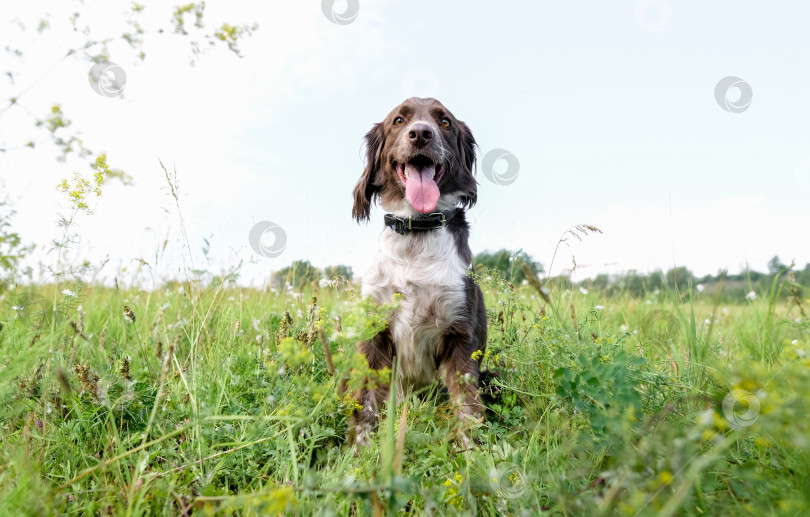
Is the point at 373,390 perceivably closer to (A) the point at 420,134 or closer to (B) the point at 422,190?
(B) the point at 422,190

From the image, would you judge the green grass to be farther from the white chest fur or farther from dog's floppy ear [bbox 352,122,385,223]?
dog's floppy ear [bbox 352,122,385,223]

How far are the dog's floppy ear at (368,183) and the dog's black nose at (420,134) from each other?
1.70 ft

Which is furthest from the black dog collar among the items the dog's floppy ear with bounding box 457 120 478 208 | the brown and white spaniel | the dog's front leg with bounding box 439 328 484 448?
the dog's front leg with bounding box 439 328 484 448

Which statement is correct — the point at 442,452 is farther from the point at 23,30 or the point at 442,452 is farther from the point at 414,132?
the point at 23,30

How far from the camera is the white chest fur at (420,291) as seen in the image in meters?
3.06

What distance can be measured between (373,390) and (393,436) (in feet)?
5.92

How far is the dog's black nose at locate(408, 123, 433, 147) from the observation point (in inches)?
126

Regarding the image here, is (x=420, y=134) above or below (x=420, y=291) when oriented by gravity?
above

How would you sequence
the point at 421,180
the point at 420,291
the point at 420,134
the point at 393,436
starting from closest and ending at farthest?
the point at 393,436, the point at 420,291, the point at 420,134, the point at 421,180

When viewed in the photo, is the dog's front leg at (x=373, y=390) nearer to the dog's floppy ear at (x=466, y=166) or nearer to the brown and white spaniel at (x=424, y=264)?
the brown and white spaniel at (x=424, y=264)

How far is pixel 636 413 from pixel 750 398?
0.54 meters

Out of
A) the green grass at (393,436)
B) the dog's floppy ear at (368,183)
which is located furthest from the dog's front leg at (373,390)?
the dog's floppy ear at (368,183)

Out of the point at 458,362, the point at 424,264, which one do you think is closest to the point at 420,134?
the point at 424,264

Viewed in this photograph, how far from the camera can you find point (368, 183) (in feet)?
12.3
